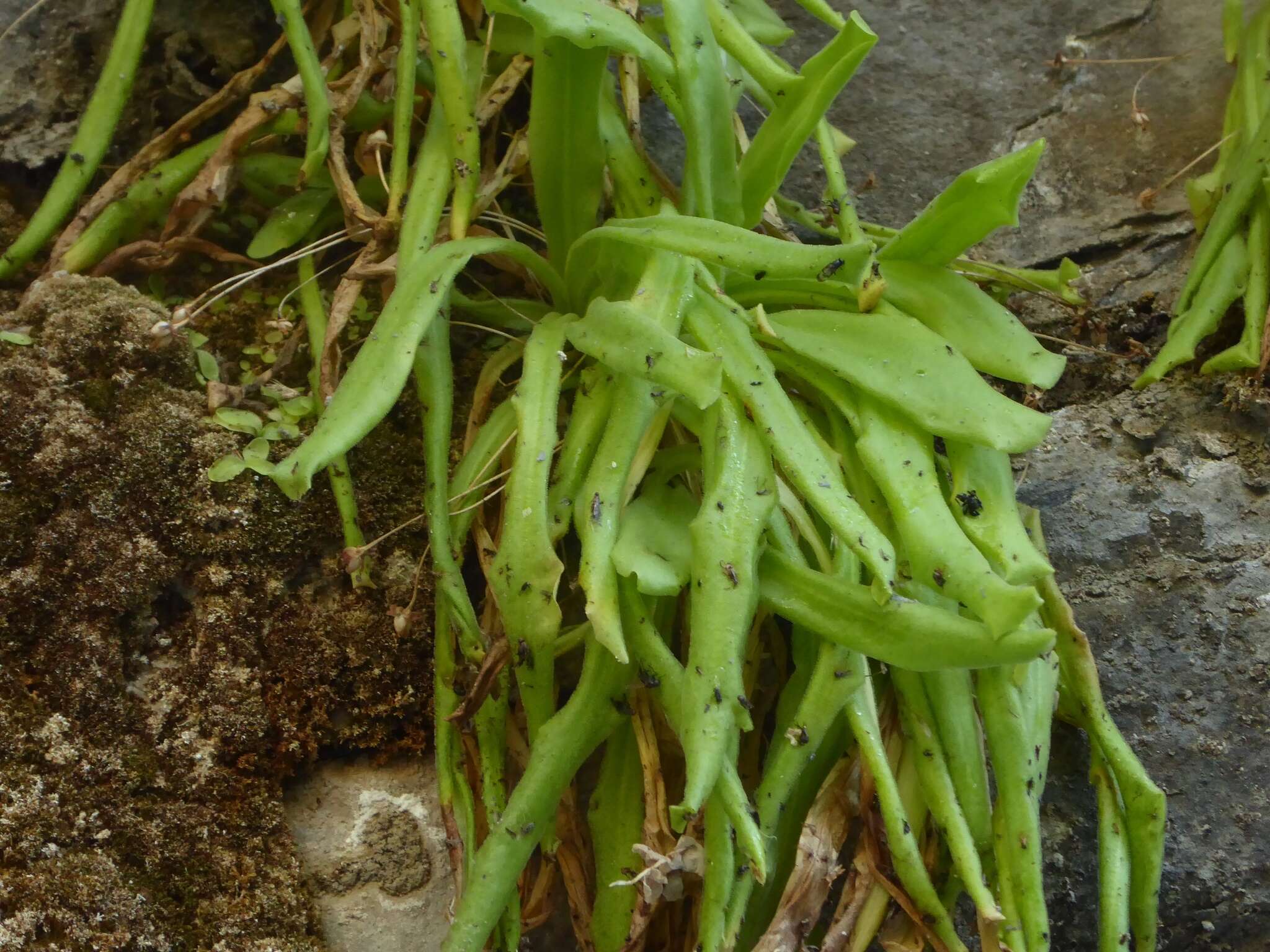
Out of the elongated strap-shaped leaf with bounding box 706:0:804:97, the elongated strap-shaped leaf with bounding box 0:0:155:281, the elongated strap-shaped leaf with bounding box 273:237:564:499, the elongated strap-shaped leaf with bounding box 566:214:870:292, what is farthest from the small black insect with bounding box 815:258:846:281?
the elongated strap-shaped leaf with bounding box 0:0:155:281

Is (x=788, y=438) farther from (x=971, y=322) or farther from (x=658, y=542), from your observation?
(x=971, y=322)

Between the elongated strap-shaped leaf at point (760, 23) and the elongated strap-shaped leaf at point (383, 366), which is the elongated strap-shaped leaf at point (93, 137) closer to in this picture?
the elongated strap-shaped leaf at point (383, 366)

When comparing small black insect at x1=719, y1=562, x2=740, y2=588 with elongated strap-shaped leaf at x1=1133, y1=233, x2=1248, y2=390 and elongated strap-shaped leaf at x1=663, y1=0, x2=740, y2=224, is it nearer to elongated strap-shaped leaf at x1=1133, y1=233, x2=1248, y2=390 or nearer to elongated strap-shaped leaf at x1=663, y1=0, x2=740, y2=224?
elongated strap-shaped leaf at x1=663, y1=0, x2=740, y2=224

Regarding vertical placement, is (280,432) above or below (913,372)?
below

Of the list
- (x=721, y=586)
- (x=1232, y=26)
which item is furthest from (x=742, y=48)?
(x=1232, y=26)

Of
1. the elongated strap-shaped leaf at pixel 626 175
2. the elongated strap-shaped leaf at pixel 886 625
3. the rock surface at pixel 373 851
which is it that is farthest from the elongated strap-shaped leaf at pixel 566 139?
the rock surface at pixel 373 851

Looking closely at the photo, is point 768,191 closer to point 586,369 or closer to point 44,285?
point 586,369

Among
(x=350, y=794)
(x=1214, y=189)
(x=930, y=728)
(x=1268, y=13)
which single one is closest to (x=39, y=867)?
(x=350, y=794)
